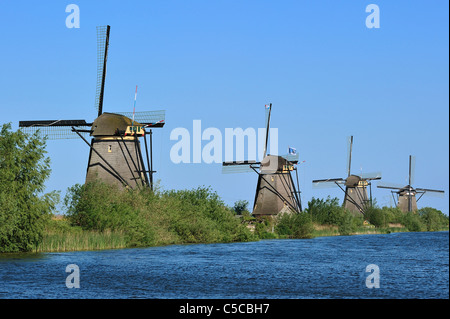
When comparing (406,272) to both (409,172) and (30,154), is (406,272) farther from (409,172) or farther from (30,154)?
(409,172)

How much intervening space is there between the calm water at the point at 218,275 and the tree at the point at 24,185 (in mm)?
2097

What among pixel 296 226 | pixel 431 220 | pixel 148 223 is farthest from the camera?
pixel 431 220

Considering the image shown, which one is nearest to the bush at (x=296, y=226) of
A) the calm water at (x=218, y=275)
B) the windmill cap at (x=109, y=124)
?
the windmill cap at (x=109, y=124)

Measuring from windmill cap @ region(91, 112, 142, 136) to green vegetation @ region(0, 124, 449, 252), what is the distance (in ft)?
16.3

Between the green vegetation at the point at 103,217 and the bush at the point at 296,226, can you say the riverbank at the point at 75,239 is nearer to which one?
the green vegetation at the point at 103,217

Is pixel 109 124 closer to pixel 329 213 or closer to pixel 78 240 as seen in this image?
pixel 78 240

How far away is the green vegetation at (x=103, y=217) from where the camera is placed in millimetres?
38688

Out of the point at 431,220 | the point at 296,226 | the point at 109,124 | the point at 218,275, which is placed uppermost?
the point at 109,124

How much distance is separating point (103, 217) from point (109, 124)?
408 inches

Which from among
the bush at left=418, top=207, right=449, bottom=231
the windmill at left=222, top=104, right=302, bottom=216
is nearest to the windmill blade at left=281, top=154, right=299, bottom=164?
the windmill at left=222, top=104, right=302, bottom=216

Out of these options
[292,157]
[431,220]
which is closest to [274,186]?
[292,157]

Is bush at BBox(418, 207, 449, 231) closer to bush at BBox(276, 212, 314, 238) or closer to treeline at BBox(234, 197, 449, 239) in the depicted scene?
treeline at BBox(234, 197, 449, 239)

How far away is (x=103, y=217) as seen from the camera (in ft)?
147
